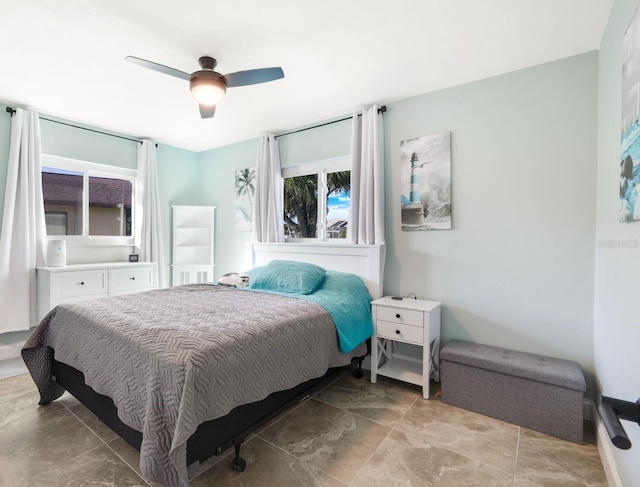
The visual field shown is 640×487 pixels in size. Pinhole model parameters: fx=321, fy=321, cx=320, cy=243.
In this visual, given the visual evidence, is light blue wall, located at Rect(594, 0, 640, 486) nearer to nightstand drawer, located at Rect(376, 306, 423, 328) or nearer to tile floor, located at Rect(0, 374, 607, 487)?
tile floor, located at Rect(0, 374, 607, 487)

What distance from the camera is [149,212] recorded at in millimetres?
4156

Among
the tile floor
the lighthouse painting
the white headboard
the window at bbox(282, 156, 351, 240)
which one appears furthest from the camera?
the window at bbox(282, 156, 351, 240)

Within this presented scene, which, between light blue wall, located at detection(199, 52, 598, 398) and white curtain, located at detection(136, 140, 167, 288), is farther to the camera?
white curtain, located at detection(136, 140, 167, 288)

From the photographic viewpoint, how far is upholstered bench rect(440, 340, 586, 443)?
6.45 ft

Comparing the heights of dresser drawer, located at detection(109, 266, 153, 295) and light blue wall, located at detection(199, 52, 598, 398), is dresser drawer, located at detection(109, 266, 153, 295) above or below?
below

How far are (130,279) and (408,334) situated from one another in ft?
10.5

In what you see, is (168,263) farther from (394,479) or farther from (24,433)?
(394,479)

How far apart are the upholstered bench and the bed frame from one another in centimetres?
79

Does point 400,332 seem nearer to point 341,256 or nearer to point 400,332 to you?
point 400,332

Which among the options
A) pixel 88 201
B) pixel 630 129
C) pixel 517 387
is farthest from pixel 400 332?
pixel 88 201

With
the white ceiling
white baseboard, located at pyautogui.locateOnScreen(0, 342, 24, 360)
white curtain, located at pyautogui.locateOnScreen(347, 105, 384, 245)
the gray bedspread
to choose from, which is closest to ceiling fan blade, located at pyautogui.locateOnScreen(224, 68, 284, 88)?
the white ceiling

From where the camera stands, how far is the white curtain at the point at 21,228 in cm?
311

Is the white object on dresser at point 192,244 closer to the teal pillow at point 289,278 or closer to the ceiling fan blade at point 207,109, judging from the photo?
the teal pillow at point 289,278

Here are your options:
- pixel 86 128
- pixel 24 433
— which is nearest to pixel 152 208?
pixel 86 128
